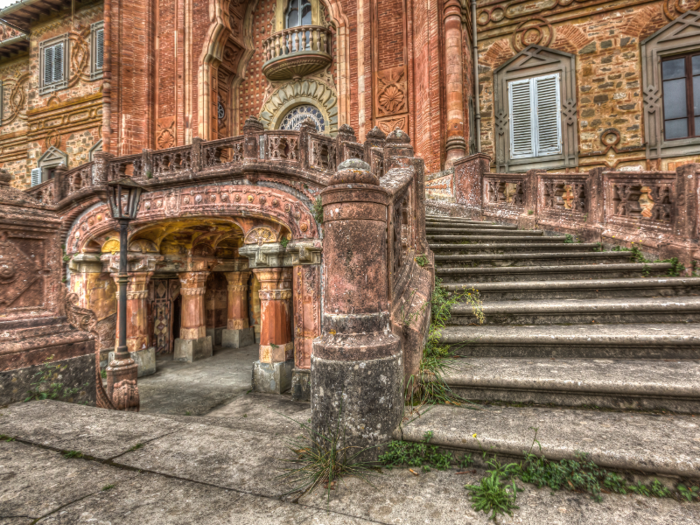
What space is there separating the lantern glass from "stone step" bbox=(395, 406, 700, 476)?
18.1ft

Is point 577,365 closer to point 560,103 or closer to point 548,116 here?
point 548,116

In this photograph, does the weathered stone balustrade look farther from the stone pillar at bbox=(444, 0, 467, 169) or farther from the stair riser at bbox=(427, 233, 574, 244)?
the stone pillar at bbox=(444, 0, 467, 169)

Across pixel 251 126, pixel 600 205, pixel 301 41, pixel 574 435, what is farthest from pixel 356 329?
pixel 301 41

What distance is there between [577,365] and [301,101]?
1262 centimetres

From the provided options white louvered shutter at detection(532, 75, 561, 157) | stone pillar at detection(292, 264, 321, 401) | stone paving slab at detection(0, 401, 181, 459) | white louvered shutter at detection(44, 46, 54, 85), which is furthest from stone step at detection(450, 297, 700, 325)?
white louvered shutter at detection(44, 46, 54, 85)

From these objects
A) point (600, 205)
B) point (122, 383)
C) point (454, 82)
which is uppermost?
point (454, 82)

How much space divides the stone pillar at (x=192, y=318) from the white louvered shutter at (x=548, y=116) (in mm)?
10803

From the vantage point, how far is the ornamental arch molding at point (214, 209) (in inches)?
265

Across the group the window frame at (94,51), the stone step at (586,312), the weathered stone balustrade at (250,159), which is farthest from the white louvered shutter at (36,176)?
the stone step at (586,312)

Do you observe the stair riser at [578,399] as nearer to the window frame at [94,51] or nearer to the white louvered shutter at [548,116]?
the white louvered shutter at [548,116]

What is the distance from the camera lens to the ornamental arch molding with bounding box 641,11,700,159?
940 cm

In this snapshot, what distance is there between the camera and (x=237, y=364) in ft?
31.7

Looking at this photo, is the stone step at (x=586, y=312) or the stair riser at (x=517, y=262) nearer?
the stone step at (x=586, y=312)

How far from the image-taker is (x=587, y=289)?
3850 millimetres
